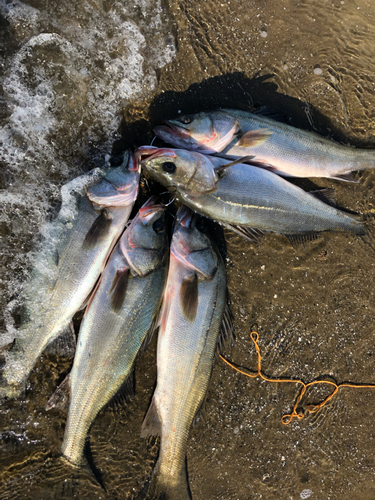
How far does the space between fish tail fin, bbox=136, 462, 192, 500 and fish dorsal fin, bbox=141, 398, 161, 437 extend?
41cm

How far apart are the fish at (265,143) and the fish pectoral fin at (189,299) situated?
1.49 m

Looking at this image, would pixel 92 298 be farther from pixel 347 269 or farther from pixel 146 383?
pixel 347 269

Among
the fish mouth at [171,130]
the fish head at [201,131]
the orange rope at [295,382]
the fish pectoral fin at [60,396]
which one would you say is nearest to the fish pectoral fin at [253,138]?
the fish head at [201,131]

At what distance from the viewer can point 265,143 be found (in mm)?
3393

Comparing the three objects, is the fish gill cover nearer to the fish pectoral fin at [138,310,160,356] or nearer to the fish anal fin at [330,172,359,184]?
the fish pectoral fin at [138,310,160,356]

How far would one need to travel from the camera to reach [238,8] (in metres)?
3.79

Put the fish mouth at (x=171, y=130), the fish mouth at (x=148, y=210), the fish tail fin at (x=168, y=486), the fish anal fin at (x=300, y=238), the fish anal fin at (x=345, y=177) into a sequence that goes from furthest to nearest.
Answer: the fish anal fin at (x=345, y=177) → the fish anal fin at (x=300, y=238) → the fish tail fin at (x=168, y=486) → the fish mouth at (x=171, y=130) → the fish mouth at (x=148, y=210)

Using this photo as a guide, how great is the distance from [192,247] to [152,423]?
2021 mm

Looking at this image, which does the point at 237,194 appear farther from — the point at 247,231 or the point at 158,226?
the point at 158,226

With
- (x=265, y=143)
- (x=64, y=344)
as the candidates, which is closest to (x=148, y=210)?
(x=265, y=143)

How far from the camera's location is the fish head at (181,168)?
3016mm

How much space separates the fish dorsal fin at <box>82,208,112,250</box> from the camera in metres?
3.05

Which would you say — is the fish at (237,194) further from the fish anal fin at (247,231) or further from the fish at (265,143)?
the fish at (265,143)

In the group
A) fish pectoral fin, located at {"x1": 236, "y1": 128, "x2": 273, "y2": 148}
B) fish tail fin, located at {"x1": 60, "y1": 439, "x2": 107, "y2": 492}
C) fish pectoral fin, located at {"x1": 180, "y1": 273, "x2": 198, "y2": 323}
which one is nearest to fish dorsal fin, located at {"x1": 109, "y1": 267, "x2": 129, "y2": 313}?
fish pectoral fin, located at {"x1": 180, "y1": 273, "x2": 198, "y2": 323}
